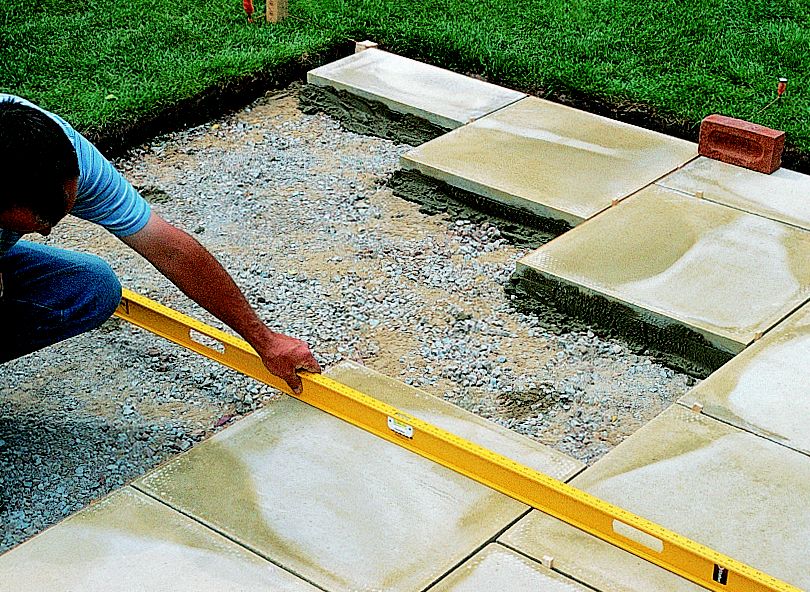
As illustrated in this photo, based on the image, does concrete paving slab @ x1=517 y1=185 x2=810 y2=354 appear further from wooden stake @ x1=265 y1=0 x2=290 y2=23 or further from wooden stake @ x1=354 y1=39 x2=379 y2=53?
wooden stake @ x1=265 y1=0 x2=290 y2=23

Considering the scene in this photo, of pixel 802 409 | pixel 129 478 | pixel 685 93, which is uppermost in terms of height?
pixel 685 93

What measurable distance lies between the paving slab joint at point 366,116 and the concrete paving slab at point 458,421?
248cm

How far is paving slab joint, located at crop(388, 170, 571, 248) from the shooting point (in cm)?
539

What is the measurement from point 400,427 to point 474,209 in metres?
2.18

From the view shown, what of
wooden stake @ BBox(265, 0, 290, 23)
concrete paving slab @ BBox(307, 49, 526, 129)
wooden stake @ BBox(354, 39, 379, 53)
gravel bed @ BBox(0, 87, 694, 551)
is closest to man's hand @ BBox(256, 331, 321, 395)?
gravel bed @ BBox(0, 87, 694, 551)

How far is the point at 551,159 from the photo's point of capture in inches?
229

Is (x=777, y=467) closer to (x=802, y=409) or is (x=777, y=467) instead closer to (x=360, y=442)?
(x=802, y=409)

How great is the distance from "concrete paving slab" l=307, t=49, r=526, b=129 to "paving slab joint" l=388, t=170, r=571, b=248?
0.63 m

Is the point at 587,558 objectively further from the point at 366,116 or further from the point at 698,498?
the point at 366,116

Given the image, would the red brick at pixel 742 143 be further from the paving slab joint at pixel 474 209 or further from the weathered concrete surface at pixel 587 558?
the weathered concrete surface at pixel 587 558

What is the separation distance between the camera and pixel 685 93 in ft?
21.1

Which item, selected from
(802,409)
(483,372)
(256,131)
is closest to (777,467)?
(802,409)

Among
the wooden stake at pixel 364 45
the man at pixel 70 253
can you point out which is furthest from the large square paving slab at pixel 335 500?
the wooden stake at pixel 364 45

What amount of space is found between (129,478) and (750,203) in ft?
10.9
